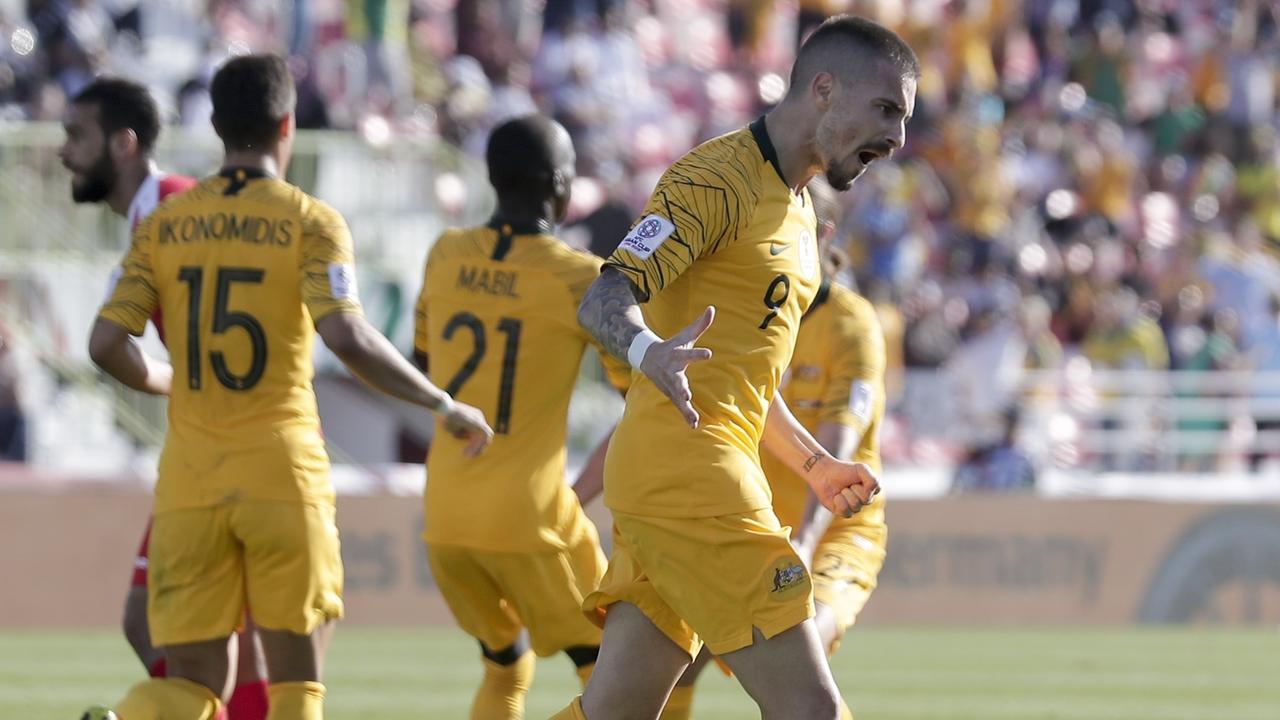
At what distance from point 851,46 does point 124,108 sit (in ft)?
9.35

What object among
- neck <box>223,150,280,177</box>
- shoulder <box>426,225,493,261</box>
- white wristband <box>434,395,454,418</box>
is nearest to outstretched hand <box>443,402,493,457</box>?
white wristband <box>434,395,454,418</box>

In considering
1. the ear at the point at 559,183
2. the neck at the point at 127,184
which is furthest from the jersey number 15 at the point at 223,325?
the ear at the point at 559,183

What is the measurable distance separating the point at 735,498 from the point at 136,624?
110 inches

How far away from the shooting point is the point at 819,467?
5984mm

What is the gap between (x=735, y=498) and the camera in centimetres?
545

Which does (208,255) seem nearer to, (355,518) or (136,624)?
(136,624)

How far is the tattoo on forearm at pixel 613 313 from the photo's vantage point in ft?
16.4

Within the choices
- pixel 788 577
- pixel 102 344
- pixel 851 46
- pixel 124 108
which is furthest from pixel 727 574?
pixel 124 108

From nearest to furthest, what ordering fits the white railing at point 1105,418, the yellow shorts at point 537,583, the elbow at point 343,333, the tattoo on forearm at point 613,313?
the tattoo on forearm at point 613,313, the elbow at point 343,333, the yellow shorts at point 537,583, the white railing at point 1105,418

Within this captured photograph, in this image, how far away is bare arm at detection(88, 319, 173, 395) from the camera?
255 inches

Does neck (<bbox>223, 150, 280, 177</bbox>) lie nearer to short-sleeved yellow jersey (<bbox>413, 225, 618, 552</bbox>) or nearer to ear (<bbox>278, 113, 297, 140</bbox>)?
ear (<bbox>278, 113, 297, 140</bbox>)

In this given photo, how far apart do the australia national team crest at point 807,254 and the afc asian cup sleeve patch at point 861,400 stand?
179 centimetres

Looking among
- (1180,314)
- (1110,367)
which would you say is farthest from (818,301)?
(1180,314)

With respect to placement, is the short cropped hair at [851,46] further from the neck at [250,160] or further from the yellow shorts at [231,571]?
the yellow shorts at [231,571]
